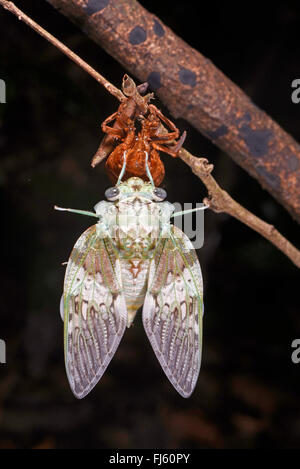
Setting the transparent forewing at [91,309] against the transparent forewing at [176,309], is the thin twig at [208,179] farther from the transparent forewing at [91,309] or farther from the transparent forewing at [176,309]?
the transparent forewing at [91,309]

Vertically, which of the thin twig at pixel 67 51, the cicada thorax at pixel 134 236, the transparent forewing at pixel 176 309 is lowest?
the transparent forewing at pixel 176 309

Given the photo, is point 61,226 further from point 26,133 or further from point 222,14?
point 222,14

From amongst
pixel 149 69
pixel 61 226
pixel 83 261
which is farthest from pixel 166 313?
pixel 61 226

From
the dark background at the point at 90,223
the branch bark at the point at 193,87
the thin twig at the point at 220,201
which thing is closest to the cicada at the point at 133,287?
the thin twig at the point at 220,201

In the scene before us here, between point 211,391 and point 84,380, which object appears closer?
point 84,380

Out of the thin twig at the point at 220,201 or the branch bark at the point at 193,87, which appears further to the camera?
the branch bark at the point at 193,87

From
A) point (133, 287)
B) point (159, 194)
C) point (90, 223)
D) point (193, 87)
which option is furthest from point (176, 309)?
point (90, 223)
